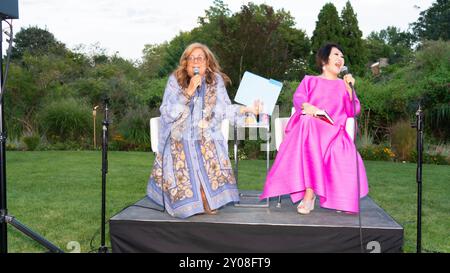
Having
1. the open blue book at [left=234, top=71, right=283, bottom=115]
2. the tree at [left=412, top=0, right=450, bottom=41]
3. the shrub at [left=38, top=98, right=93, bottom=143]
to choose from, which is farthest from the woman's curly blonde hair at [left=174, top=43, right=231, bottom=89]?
the tree at [left=412, top=0, right=450, bottom=41]

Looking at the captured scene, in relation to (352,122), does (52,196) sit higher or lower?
lower

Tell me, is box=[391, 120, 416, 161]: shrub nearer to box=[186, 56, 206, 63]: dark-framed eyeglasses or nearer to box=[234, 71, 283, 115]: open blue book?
box=[234, 71, 283, 115]: open blue book

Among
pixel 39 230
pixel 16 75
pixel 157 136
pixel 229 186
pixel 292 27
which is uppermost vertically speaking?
pixel 292 27

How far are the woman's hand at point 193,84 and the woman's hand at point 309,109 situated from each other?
903 mm

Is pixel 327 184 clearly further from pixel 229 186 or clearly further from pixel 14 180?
pixel 14 180

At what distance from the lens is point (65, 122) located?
12555 millimetres

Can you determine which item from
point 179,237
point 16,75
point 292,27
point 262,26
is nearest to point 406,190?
point 179,237

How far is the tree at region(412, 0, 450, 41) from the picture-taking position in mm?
31730

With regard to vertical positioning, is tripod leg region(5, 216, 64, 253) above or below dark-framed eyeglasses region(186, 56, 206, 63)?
below

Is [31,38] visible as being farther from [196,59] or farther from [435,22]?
[196,59]

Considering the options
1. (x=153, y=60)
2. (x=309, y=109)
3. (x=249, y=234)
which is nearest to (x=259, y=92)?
(x=309, y=109)

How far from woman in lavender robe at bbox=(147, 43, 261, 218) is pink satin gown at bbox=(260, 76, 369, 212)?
46cm

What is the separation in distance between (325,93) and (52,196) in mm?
3819

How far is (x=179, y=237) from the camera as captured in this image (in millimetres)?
3494
